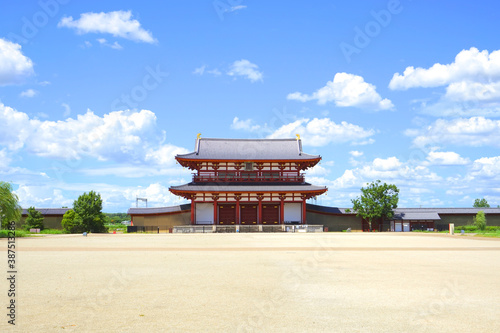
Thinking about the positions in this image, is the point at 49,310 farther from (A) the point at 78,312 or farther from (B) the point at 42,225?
(B) the point at 42,225

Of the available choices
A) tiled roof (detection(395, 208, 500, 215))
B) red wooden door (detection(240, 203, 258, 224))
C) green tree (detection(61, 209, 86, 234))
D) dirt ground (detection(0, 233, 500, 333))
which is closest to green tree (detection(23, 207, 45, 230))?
green tree (detection(61, 209, 86, 234))

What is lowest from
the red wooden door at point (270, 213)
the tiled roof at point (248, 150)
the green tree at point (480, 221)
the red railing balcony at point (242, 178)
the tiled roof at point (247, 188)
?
the green tree at point (480, 221)

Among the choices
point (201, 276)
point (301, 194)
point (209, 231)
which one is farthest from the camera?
point (301, 194)

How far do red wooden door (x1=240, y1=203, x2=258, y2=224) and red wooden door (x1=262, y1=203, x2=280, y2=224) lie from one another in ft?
3.81

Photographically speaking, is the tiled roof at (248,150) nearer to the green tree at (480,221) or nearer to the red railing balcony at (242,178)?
the red railing balcony at (242,178)

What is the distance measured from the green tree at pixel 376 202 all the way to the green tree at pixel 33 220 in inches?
1575

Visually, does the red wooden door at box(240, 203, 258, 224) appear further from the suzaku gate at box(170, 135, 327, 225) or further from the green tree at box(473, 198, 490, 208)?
the green tree at box(473, 198, 490, 208)

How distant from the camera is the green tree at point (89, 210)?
162ft

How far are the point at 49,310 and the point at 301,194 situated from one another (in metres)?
47.2

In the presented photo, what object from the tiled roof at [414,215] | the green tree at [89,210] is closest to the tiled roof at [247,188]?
the green tree at [89,210]

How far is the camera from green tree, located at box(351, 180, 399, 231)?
5294 cm

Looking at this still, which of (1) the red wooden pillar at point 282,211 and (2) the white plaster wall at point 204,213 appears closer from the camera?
(1) the red wooden pillar at point 282,211

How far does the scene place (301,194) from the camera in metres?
54.0

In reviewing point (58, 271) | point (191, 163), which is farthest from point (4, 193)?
point (58, 271)
